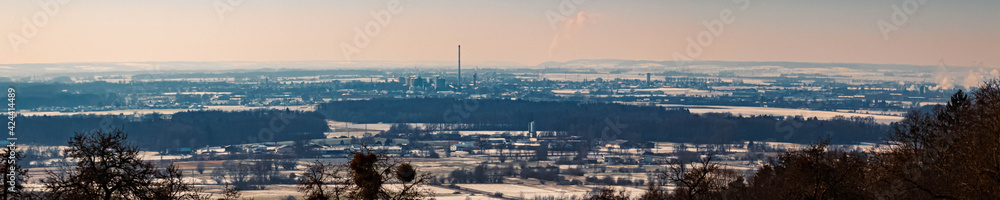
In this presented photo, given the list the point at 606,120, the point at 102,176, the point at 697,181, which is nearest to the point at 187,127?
the point at 606,120

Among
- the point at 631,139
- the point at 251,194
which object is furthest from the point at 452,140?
the point at 251,194

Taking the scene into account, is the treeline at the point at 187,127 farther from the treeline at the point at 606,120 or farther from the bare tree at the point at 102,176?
the bare tree at the point at 102,176

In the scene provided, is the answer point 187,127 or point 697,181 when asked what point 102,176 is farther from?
point 187,127

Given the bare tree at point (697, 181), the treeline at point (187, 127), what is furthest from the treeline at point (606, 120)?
the bare tree at point (697, 181)

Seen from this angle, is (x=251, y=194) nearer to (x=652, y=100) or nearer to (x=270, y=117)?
(x=270, y=117)

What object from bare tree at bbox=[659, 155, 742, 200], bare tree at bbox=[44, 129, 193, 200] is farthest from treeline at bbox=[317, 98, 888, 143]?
bare tree at bbox=[44, 129, 193, 200]

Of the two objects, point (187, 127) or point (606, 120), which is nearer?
point (187, 127)

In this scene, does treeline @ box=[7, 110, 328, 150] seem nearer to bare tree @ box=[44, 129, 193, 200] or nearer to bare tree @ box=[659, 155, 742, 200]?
bare tree @ box=[659, 155, 742, 200]
